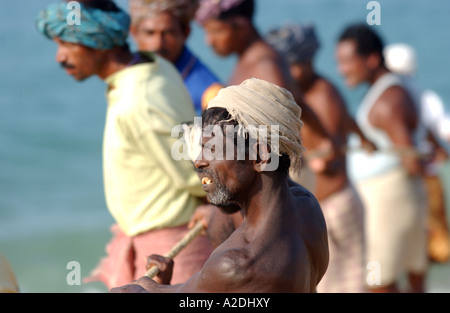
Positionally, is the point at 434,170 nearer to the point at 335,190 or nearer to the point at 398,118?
the point at 398,118

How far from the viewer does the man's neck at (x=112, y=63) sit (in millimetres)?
4328

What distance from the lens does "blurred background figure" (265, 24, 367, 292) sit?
19.3 feet

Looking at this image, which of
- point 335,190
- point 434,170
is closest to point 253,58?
point 335,190

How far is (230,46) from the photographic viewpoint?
5.71m

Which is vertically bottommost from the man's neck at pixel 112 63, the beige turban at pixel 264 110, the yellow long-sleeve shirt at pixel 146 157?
the beige turban at pixel 264 110

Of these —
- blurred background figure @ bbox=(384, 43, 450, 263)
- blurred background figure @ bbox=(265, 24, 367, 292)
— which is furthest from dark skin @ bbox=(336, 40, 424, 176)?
blurred background figure @ bbox=(384, 43, 450, 263)

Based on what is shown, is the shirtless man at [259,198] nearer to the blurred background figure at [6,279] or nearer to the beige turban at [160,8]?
the blurred background figure at [6,279]

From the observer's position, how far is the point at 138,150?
13.3 feet

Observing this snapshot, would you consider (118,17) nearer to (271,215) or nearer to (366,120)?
(271,215)

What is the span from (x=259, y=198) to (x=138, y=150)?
1.58 metres

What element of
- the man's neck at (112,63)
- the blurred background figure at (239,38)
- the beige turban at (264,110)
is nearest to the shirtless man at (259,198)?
the beige turban at (264,110)

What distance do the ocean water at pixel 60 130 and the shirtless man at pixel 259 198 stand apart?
6388 millimetres

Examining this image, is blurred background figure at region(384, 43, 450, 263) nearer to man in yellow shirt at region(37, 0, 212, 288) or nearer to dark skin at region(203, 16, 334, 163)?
dark skin at region(203, 16, 334, 163)
